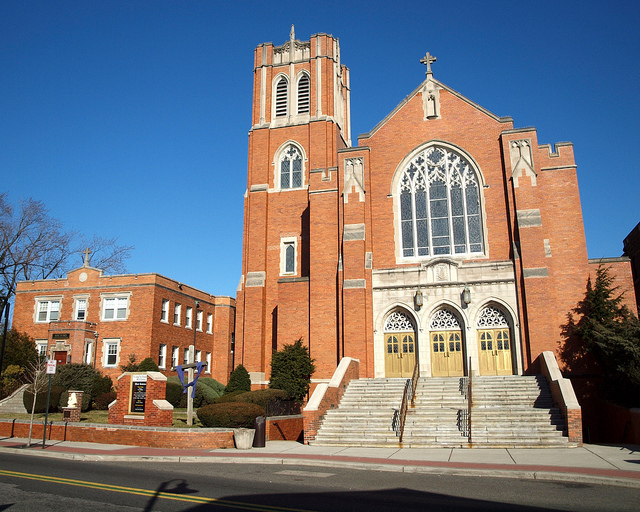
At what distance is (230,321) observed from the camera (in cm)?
4325

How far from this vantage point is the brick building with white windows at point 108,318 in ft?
111

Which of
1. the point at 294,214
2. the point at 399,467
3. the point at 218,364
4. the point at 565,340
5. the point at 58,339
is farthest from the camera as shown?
the point at 218,364

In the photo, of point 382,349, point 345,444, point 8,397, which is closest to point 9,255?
point 8,397

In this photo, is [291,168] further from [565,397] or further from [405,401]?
[565,397]

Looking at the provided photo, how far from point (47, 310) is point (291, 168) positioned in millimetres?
19265

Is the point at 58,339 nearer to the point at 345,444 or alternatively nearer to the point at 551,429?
the point at 345,444

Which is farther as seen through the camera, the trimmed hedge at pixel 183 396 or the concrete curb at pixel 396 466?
the trimmed hedge at pixel 183 396

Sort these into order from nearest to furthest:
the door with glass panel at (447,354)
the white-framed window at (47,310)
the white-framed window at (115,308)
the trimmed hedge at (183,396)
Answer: the door with glass panel at (447,354)
the trimmed hedge at (183,396)
the white-framed window at (115,308)
the white-framed window at (47,310)

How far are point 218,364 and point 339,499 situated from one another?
112 ft

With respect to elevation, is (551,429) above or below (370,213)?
below

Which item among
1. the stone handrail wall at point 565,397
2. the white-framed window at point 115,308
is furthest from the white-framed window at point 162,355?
the stone handrail wall at point 565,397

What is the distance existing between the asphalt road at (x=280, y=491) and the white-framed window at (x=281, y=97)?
24795 millimetres

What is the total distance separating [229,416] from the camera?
17531 millimetres

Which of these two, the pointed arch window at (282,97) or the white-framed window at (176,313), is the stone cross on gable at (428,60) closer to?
the pointed arch window at (282,97)
